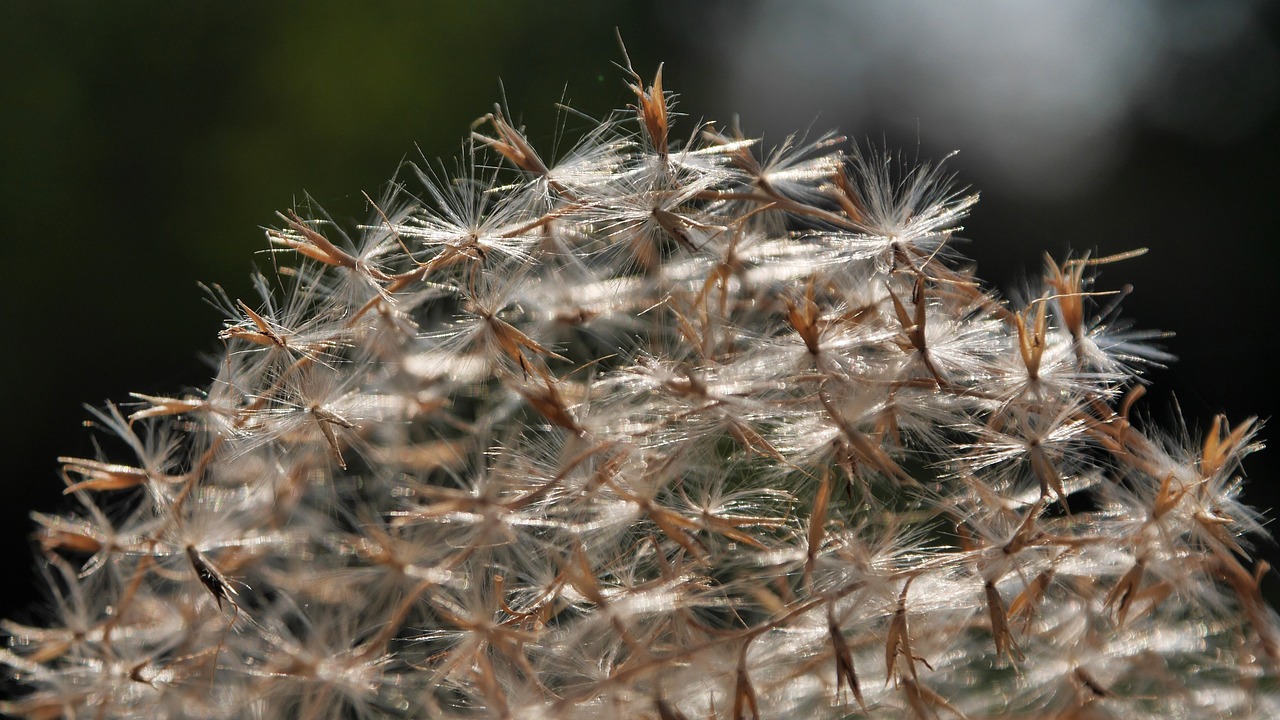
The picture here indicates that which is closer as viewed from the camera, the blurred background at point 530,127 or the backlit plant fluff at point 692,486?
the backlit plant fluff at point 692,486

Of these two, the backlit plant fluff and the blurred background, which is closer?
the backlit plant fluff

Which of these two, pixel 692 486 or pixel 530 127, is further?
pixel 530 127

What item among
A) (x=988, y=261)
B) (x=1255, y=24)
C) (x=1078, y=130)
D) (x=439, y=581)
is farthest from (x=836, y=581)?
(x=1255, y=24)

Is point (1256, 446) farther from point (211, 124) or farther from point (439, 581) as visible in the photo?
point (211, 124)

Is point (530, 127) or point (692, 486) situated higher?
point (692, 486)
